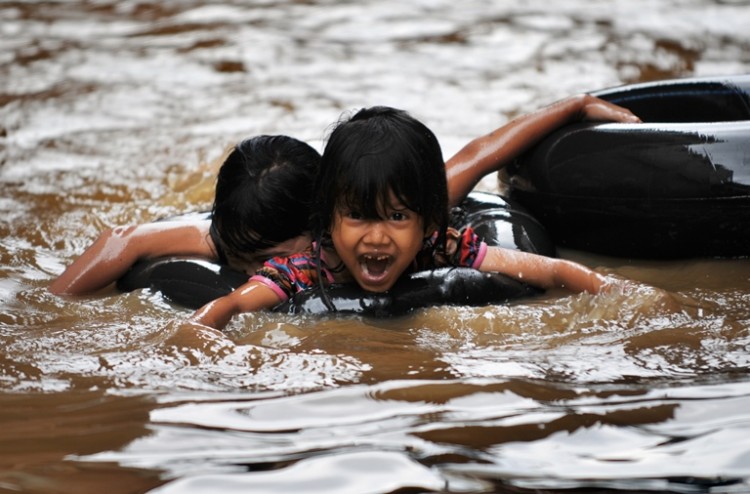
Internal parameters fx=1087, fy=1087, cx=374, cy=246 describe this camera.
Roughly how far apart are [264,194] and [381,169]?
66 centimetres

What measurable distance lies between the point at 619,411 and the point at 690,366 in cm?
50

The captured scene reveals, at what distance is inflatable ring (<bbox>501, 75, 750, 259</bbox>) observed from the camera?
4.52 meters

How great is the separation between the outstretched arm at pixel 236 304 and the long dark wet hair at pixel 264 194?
1.05ft

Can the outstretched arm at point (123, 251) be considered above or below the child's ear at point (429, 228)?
below

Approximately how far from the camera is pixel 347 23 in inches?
443

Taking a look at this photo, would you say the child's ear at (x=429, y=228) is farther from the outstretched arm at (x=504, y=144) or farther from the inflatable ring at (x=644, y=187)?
the inflatable ring at (x=644, y=187)

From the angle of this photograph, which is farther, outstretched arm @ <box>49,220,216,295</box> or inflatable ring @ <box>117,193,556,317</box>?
outstretched arm @ <box>49,220,216,295</box>

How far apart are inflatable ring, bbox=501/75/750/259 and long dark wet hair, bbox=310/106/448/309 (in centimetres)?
104

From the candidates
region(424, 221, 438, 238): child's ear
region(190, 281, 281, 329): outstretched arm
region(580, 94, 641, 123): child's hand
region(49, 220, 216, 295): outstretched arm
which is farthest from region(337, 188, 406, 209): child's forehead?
region(580, 94, 641, 123): child's hand

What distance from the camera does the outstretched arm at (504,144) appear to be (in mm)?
4840

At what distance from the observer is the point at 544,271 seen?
411 cm

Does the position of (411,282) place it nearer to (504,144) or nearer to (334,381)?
(334,381)

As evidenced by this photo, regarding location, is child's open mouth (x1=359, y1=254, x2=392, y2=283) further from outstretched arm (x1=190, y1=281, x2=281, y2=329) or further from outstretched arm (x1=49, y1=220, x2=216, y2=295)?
outstretched arm (x1=49, y1=220, x2=216, y2=295)

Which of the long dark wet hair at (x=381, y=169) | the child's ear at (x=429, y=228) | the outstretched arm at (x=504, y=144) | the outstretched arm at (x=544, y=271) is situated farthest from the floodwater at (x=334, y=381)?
the outstretched arm at (x=504, y=144)
